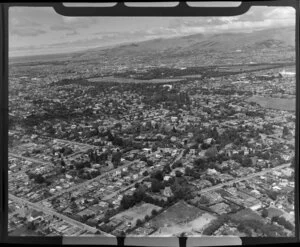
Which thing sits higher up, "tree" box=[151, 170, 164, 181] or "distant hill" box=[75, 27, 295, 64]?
"distant hill" box=[75, 27, 295, 64]

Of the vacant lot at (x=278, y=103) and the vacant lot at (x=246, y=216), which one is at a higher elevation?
the vacant lot at (x=278, y=103)

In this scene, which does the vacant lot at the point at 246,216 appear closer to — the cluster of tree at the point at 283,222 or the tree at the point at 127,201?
the cluster of tree at the point at 283,222

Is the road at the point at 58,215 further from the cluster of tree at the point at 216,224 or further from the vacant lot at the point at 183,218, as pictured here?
the cluster of tree at the point at 216,224

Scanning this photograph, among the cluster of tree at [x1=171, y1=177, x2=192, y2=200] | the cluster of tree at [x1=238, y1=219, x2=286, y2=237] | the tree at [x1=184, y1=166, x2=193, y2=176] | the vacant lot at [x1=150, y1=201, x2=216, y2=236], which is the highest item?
the tree at [x1=184, y1=166, x2=193, y2=176]

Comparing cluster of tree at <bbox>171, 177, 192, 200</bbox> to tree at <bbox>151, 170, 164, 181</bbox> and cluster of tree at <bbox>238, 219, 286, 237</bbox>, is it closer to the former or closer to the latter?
tree at <bbox>151, 170, 164, 181</bbox>

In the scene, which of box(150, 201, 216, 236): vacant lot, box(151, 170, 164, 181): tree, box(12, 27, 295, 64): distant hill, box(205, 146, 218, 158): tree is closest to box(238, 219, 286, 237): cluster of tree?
box(150, 201, 216, 236): vacant lot

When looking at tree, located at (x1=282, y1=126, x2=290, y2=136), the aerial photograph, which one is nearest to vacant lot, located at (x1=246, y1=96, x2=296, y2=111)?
the aerial photograph

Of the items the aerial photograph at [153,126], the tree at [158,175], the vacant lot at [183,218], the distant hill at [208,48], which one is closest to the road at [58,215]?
the aerial photograph at [153,126]

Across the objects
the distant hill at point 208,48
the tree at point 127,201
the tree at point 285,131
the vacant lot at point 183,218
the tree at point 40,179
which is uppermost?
the distant hill at point 208,48
